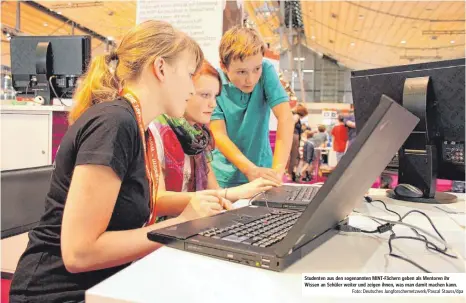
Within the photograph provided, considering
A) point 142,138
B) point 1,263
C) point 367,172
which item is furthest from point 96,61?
point 1,263

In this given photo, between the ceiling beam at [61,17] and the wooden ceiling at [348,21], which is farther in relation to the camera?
the ceiling beam at [61,17]

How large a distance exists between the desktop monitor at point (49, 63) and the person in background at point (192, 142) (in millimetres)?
1210

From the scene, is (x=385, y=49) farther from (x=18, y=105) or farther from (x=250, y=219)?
(x=250, y=219)

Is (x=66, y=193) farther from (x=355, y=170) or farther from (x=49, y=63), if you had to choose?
(x=49, y=63)

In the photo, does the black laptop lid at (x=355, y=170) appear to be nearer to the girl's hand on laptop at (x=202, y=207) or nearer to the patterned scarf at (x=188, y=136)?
the girl's hand on laptop at (x=202, y=207)

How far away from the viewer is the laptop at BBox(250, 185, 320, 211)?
1.05 metres

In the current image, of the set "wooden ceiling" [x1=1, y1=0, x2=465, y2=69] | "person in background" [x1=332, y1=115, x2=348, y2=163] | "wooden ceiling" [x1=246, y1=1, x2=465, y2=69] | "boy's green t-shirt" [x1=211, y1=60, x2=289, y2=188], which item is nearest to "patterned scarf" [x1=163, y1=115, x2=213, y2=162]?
"boy's green t-shirt" [x1=211, y1=60, x2=289, y2=188]

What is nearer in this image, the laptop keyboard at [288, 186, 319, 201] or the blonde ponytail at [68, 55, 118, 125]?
the blonde ponytail at [68, 55, 118, 125]

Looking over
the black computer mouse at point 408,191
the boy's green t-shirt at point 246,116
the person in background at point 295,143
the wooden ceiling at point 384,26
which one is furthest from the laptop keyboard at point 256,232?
the wooden ceiling at point 384,26

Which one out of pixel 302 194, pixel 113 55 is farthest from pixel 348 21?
pixel 113 55

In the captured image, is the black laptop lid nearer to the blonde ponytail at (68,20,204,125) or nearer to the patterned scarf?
the blonde ponytail at (68,20,204,125)

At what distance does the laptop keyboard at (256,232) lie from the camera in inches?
25.9

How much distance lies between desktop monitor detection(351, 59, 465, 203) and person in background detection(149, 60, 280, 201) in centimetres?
43

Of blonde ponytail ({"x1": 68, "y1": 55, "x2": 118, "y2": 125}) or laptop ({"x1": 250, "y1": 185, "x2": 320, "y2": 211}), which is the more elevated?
blonde ponytail ({"x1": 68, "y1": 55, "x2": 118, "y2": 125})
